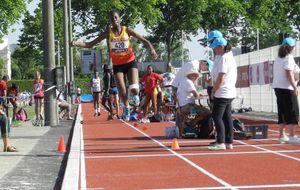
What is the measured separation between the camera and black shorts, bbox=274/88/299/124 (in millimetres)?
11578

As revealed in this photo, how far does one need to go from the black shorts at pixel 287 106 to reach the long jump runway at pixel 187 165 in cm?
55

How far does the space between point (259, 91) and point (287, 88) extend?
550 inches

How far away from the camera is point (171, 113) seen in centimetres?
2042

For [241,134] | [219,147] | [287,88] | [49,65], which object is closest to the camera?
[219,147]

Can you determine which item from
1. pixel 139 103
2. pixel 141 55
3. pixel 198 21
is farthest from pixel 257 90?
pixel 141 55

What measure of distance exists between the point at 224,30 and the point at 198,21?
17.8ft

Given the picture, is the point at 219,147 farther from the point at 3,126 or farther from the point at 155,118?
the point at 155,118

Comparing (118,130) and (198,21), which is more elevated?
(198,21)

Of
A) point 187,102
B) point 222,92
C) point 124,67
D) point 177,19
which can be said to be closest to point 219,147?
point 222,92

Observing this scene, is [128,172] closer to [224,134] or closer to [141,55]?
[224,134]

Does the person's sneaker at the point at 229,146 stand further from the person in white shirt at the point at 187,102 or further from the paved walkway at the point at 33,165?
the paved walkway at the point at 33,165

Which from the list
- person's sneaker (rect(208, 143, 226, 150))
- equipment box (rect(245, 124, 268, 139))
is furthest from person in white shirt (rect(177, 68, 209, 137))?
person's sneaker (rect(208, 143, 226, 150))

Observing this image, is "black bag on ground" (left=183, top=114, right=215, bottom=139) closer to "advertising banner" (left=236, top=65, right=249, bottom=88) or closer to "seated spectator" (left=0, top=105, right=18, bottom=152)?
"seated spectator" (left=0, top=105, right=18, bottom=152)

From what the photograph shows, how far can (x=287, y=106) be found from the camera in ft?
38.3
